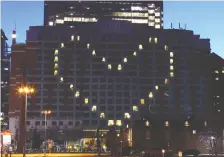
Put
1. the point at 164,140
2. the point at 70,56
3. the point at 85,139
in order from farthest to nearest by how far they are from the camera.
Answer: the point at 70,56, the point at 85,139, the point at 164,140

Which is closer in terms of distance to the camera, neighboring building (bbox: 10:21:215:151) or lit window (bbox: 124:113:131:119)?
lit window (bbox: 124:113:131:119)

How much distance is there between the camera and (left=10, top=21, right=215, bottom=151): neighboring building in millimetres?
161000

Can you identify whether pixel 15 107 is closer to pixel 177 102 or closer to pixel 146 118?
pixel 177 102

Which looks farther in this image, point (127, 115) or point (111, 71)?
point (111, 71)

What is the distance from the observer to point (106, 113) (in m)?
160

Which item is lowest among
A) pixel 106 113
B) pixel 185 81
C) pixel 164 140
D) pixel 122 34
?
pixel 164 140

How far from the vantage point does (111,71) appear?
542 ft

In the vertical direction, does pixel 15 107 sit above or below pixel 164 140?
above

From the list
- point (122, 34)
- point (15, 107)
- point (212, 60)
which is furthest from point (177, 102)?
point (15, 107)

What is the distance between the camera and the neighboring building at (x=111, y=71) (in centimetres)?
16100

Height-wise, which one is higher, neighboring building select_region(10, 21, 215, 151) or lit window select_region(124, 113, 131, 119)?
neighboring building select_region(10, 21, 215, 151)

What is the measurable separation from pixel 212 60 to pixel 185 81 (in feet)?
46.1

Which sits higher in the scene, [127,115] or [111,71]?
[111,71]

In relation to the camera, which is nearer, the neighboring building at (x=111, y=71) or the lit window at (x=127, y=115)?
the lit window at (x=127, y=115)
